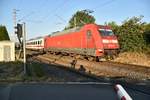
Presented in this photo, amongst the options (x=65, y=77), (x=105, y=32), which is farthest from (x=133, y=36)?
(x=65, y=77)

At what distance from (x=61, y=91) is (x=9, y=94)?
531mm

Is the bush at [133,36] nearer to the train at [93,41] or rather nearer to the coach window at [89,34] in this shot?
the train at [93,41]

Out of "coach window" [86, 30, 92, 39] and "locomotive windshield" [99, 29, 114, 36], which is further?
"coach window" [86, 30, 92, 39]

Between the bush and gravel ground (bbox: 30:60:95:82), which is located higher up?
the bush

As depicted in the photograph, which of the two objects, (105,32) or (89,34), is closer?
(89,34)

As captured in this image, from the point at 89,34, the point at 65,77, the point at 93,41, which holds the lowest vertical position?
the point at 65,77

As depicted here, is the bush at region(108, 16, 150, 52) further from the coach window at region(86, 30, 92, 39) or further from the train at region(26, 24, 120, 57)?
the coach window at region(86, 30, 92, 39)

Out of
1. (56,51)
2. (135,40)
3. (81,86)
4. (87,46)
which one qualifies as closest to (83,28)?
(87,46)

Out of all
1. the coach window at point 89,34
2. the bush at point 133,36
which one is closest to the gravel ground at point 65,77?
the coach window at point 89,34

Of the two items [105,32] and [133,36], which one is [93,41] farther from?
[133,36]

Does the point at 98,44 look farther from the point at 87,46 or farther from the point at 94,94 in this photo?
the point at 94,94

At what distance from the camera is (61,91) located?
3.69m

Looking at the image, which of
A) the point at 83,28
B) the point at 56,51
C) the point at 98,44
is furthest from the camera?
the point at 56,51

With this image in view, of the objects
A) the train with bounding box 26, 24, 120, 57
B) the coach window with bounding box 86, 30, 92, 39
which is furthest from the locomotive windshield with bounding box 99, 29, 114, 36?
the coach window with bounding box 86, 30, 92, 39
